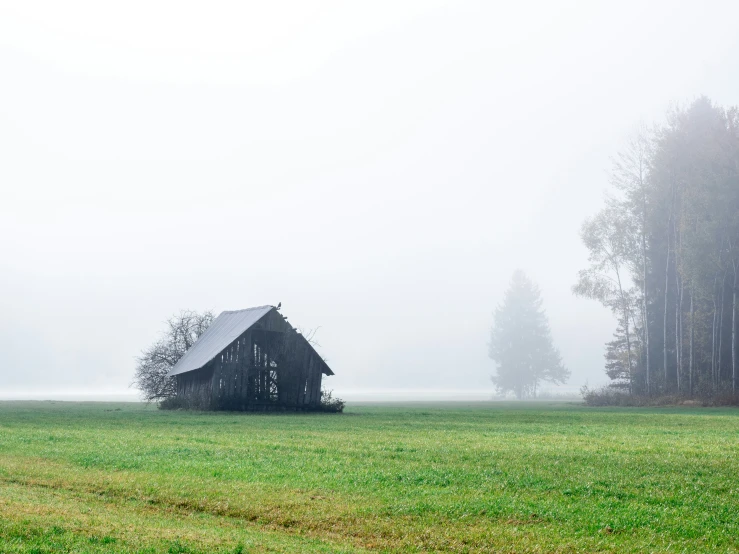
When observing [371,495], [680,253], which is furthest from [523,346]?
[371,495]

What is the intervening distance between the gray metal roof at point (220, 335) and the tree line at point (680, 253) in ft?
95.0

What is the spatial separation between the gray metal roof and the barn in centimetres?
12

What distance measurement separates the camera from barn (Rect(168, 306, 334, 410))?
174 ft

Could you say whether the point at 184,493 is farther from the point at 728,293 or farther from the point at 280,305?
the point at 728,293

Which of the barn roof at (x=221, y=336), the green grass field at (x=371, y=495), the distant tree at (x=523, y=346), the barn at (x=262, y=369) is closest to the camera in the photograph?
the green grass field at (x=371, y=495)

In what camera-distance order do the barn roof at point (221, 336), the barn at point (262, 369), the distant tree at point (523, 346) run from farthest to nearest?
the distant tree at point (523, 346), the barn roof at point (221, 336), the barn at point (262, 369)

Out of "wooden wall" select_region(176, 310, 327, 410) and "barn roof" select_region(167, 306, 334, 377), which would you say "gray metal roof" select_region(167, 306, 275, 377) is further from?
"wooden wall" select_region(176, 310, 327, 410)

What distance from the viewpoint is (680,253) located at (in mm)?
57281

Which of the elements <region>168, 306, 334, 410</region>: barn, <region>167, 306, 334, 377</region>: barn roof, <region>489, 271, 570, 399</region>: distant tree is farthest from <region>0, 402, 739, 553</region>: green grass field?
<region>489, 271, 570, 399</region>: distant tree

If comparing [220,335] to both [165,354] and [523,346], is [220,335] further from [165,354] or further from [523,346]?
[523,346]

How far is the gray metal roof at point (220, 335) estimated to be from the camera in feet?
178

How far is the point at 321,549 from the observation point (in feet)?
36.4

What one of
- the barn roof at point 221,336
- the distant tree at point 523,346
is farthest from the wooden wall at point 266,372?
the distant tree at point 523,346

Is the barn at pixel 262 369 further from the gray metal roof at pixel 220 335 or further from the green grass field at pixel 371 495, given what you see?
the green grass field at pixel 371 495
